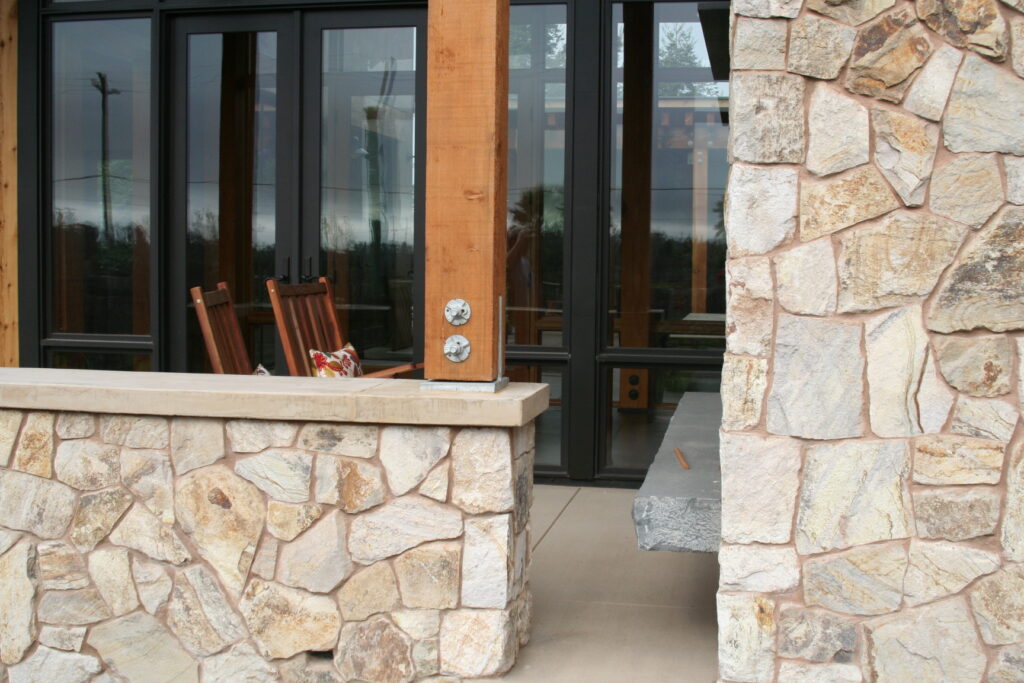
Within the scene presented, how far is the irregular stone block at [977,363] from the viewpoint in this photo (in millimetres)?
2746

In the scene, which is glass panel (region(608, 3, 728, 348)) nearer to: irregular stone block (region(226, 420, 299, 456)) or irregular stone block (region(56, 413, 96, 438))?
irregular stone block (region(226, 420, 299, 456))

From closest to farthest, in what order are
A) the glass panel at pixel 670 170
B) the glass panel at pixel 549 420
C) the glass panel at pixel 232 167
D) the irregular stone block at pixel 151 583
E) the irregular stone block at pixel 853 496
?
1. the irregular stone block at pixel 853 496
2. the irregular stone block at pixel 151 583
3. the glass panel at pixel 670 170
4. the glass panel at pixel 549 420
5. the glass panel at pixel 232 167

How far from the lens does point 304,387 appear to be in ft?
10.8

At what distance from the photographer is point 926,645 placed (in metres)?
2.83

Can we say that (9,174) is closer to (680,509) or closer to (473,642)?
(473,642)

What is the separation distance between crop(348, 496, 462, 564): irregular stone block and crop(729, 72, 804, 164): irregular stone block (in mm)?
1277

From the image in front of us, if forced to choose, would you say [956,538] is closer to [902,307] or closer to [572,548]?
[902,307]

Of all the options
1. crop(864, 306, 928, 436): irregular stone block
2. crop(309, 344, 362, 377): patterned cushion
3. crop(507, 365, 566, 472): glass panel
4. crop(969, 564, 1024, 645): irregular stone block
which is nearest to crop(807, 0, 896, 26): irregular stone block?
crop(864, 306, 928, 436): irregular stone block

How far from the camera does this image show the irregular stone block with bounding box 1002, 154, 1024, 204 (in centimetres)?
272

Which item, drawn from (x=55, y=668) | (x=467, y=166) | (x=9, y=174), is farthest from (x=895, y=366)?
(x=9, y=174)

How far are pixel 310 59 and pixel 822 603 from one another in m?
4.06

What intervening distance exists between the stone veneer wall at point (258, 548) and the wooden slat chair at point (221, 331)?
45.3 inches

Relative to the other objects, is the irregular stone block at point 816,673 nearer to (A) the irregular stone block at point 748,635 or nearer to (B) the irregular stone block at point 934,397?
(A) the irregular stone block at point 748,635

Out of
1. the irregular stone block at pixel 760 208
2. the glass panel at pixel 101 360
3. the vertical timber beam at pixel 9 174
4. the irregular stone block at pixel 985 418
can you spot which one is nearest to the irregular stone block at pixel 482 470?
the irregular stone block at pixel 760 208
